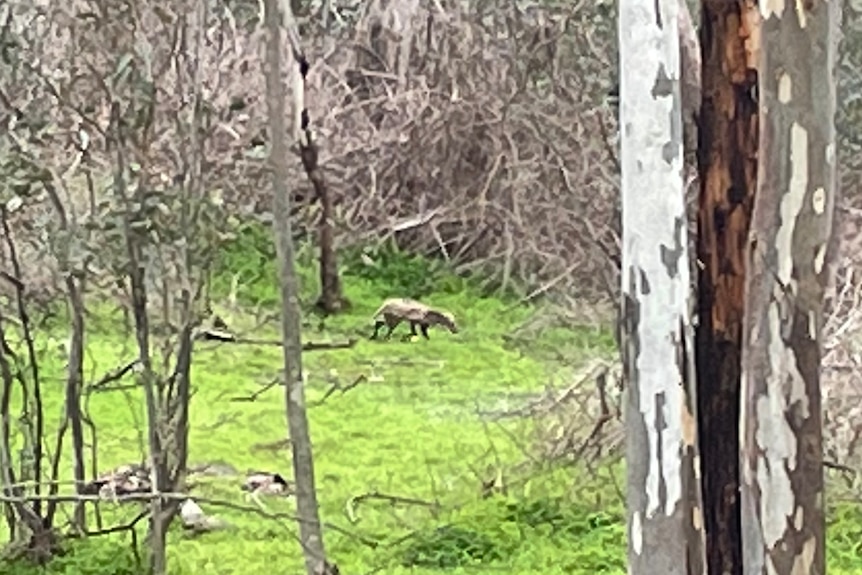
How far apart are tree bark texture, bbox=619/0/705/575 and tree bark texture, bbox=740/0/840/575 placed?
0.54ft

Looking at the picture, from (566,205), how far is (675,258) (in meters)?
3.66

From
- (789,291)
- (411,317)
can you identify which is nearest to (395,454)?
(411,317)

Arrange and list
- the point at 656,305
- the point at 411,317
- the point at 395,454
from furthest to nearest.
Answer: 1. the point at 411,317
2. the point at 395,454
3. the point at 656,305

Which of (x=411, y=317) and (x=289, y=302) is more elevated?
(x=289, y=302)

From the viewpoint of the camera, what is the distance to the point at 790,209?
431cm

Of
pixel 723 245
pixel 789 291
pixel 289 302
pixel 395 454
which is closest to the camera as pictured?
pixel 789 291

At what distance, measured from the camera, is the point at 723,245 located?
4605 millimetres

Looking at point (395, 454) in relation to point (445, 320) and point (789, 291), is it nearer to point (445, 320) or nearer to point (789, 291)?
point (445, 320)

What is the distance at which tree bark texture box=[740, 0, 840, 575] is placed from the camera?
430 centimetres

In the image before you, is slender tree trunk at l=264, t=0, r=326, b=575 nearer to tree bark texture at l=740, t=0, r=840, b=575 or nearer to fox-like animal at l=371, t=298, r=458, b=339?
tree bark texture at l=740, t=0, r=840, b=575

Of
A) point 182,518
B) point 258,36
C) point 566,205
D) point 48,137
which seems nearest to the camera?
point 48,137

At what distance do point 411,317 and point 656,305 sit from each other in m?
5.63

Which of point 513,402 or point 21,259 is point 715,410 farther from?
point 513,402

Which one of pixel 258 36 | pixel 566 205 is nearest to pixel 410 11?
pixel 258 36
